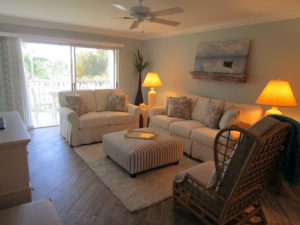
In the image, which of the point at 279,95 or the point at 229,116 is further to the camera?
the point at 229,116

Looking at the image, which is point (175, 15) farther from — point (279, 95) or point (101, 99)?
point (101, 99)

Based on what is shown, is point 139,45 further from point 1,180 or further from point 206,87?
point 1,180

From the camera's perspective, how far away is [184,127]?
3.60 m

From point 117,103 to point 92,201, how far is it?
252 cm

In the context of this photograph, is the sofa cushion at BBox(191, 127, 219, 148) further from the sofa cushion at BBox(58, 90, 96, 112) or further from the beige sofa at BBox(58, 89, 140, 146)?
the sofa cushion at BBox(58, 90, 96, 112)

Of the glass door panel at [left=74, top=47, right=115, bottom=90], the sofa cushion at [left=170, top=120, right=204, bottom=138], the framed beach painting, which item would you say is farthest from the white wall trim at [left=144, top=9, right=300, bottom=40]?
the sofa cushion at [left=170, top=120, right=204, bottom=138]

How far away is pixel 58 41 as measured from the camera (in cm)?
467

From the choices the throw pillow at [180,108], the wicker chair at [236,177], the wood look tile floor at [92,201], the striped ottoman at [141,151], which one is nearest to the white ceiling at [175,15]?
the throw pillow at [180,108]

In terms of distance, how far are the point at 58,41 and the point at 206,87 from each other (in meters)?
3.49

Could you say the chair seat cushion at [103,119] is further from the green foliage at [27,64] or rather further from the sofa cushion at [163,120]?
the green foliage at [27,64]

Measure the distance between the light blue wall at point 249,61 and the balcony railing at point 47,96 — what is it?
6.91ft

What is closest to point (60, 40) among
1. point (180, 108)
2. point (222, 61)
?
point (180, 108)

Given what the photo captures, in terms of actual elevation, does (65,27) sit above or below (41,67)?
above

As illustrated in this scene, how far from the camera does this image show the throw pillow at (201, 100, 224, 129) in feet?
11.4
